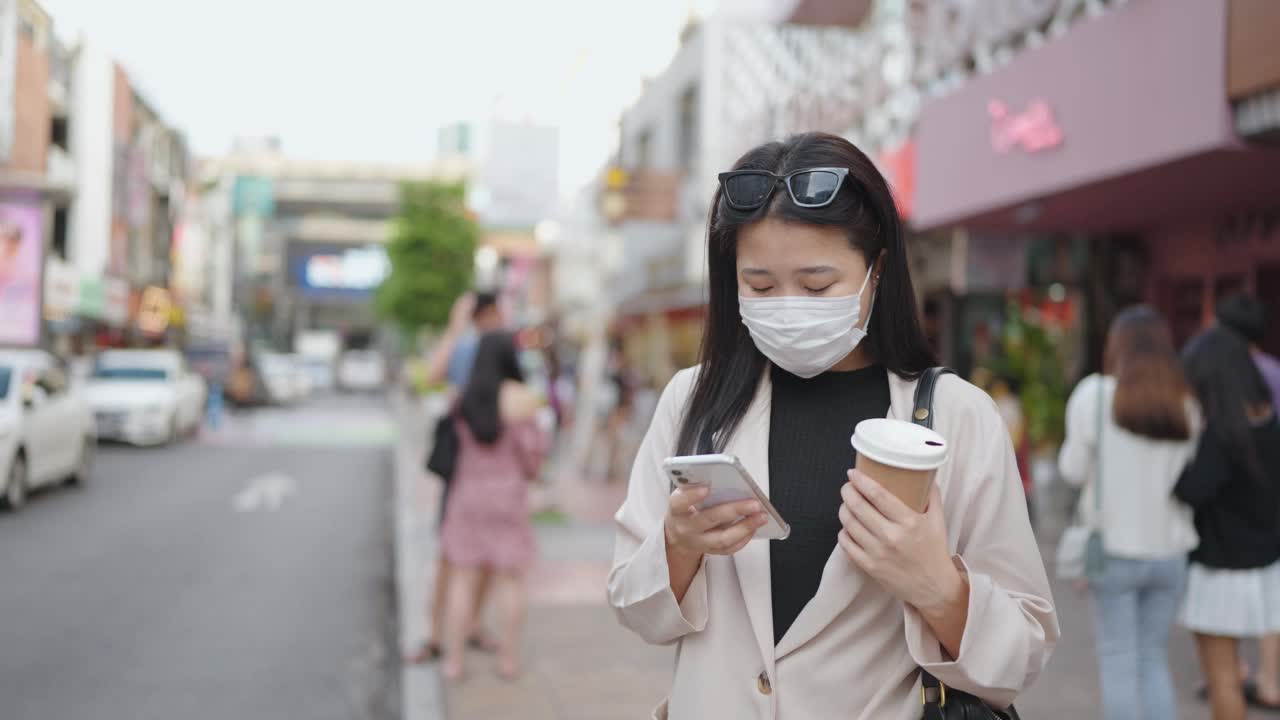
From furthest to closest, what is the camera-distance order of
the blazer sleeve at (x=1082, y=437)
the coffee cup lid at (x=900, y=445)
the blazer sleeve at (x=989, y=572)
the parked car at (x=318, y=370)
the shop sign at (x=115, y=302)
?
the parked car at (x=318, y=370), the shop sign at (x=115, y=302), the blazer sleeve at (x=1082, y=437), the blazer sleeve at (x=989, y=572), the coffee cup lid at (x=900, y=445)

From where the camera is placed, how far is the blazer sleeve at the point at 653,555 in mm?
1969

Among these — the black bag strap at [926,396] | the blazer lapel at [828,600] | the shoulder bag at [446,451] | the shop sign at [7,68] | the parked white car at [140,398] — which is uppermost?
the shop sign at [7,68]

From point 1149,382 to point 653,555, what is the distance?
291 cm

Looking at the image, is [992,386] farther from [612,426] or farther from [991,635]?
[991,635]

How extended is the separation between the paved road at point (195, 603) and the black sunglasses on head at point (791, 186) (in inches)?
177

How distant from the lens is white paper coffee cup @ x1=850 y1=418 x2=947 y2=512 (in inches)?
65.6

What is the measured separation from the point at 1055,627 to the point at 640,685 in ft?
13.6

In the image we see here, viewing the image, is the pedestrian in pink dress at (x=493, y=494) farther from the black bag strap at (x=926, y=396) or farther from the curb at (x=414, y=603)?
the black bag strap at (x=926, y=396)

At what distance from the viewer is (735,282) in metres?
2.18

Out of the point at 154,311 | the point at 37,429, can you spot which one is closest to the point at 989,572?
the point at 37,429

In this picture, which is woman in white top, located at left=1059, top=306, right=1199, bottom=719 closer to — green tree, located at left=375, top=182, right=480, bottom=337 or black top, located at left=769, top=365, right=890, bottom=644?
black top, located at left=769, top=365, right=890, bottom=644

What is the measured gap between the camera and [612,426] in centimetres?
1705

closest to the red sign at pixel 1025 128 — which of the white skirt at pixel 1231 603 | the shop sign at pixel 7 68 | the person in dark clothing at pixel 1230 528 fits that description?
the person in dark clothing at pixel 1230 528

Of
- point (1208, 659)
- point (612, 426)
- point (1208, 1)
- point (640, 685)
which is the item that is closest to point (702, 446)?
point (1208, 659)
